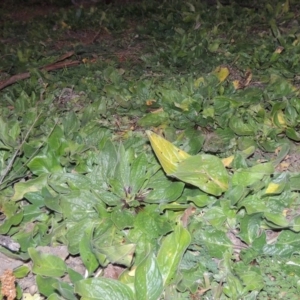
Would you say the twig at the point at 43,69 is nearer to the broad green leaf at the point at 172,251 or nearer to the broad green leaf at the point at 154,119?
the broad green leaf at the point at 154,119

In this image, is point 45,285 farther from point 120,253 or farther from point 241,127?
point 241,127

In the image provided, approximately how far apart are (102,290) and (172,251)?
0.30 m

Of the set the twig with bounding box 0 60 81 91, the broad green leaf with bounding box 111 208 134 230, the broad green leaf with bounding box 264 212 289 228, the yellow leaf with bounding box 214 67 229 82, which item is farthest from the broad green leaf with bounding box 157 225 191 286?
the twig with bounding box 0 60 81 91

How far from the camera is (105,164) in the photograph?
90.2 inches

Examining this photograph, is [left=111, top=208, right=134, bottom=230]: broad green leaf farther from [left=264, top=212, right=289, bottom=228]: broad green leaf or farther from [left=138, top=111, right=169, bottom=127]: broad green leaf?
[left=138, top=111, right=169, bottom=127]: broad green leaf

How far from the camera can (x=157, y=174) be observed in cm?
225

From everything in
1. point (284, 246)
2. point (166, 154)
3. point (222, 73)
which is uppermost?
point (166, 154)

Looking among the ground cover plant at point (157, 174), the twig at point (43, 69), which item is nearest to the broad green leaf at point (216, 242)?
the ground cover plant at point (157, 174)

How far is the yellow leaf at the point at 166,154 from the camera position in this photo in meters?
2.13

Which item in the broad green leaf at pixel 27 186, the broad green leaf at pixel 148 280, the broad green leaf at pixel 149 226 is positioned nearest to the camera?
the broad green leaf at pixel 148 280

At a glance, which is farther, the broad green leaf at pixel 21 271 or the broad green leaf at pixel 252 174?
the broad green leaf at pixel 252 174

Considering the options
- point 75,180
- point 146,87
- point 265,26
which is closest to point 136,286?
point 75,180

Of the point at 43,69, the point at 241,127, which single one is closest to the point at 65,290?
the point at 241,127

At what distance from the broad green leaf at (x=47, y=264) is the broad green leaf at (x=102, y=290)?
247 millimetres
